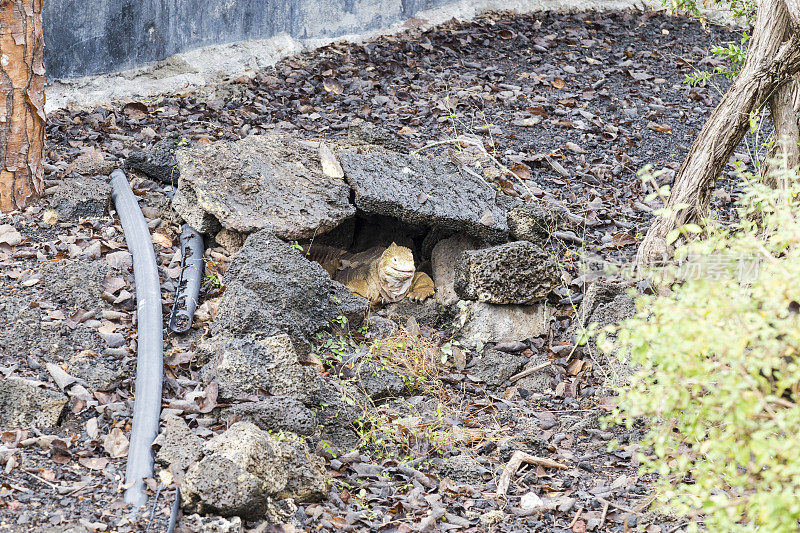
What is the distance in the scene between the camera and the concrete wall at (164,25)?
6.02 m

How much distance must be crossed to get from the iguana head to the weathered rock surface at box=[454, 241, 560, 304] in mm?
339

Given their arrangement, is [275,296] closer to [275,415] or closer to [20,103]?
[275,415]

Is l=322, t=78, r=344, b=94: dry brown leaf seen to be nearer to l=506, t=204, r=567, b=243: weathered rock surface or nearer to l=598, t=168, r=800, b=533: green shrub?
l=506, t=204, r=567, b=243: weathered rock surface

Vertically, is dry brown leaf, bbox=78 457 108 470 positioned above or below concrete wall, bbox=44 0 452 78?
below

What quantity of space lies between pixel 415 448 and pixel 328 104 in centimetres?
371

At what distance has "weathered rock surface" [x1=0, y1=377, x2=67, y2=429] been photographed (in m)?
3.22

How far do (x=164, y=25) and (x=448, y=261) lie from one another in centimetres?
346

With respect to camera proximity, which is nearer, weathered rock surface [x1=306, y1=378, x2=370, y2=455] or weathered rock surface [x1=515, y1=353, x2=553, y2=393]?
weathered rock surface [x1=306, y1=378, x2=370, y2=455]

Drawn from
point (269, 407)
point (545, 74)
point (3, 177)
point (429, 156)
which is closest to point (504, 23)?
point (545, 74)

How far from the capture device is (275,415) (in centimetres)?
340

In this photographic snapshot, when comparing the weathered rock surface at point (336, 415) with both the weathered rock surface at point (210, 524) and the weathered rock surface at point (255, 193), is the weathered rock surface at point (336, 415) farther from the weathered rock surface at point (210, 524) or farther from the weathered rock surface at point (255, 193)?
the weathered rock surface at point (255, 193)

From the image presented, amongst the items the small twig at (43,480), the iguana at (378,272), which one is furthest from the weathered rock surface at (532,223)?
the small twig at (43,480)

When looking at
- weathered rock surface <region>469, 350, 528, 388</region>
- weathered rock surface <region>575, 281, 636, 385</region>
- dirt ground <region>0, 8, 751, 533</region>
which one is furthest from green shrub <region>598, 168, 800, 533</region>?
weathered rock surface <region>469, 350, 528, 388</region>

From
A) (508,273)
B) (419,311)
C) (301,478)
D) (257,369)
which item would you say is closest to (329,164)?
(419,311)
